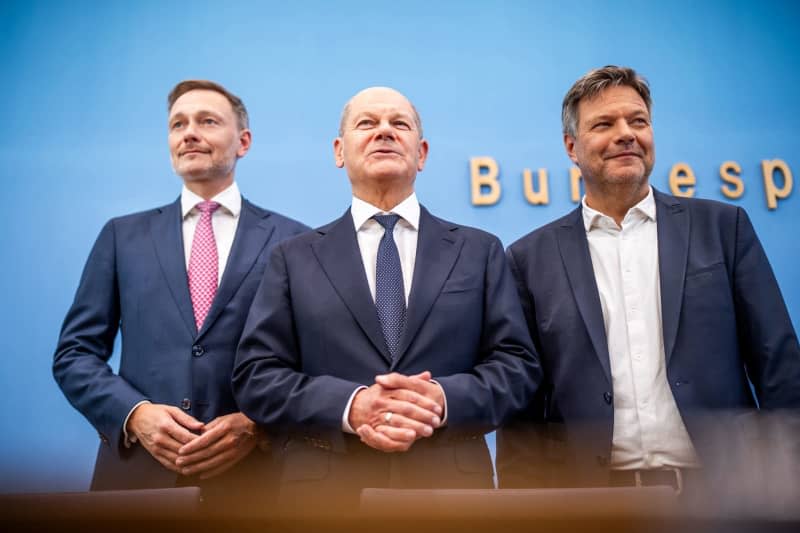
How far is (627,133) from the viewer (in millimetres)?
1953

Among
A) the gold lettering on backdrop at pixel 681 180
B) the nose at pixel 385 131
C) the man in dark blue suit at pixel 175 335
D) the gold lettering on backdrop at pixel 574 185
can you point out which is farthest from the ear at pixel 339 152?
the gold lettering on backdrop at pixel 681 180

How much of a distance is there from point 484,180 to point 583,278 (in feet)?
4.43

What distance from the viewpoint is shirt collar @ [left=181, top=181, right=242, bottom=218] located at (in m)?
2.11

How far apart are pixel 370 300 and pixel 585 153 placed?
78 centimetres

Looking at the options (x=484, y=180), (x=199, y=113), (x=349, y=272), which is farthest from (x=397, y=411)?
(x=484, y=180)

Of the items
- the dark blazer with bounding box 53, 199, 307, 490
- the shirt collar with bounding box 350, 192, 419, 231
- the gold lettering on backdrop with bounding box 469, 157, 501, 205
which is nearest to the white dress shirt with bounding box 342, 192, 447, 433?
the shirt collar with bounding box 350, 192, 419, 231

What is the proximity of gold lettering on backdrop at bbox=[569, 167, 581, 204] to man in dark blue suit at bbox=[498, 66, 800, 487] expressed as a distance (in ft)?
3.65

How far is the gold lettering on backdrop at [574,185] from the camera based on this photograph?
310cm

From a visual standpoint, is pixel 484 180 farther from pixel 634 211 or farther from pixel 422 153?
pixel 634 211

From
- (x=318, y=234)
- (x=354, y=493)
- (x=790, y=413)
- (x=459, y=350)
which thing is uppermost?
(x=318, y=234)

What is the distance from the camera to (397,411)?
1.44m

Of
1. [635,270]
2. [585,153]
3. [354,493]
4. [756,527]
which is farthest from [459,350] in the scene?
[756,527]

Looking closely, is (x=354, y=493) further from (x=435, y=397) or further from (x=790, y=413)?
(x=790, y=413)

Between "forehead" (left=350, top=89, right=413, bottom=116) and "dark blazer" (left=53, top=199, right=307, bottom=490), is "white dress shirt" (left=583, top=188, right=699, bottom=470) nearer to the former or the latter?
"forehead" (left=350, top=89, right=413, bottom=116)
